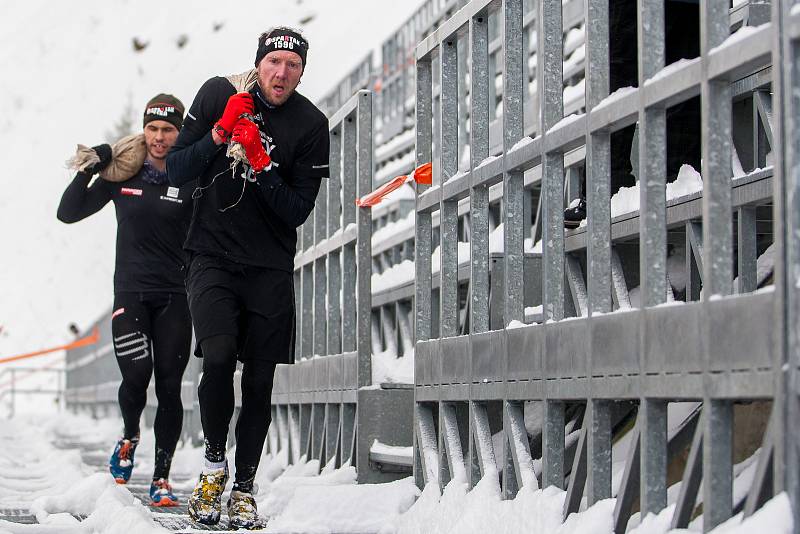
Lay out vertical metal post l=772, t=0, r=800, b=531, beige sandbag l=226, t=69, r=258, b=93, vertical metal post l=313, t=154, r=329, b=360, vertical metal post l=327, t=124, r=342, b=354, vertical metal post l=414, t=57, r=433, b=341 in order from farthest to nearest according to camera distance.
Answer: vertical metal post l=313, t=154, r=329, b=360 < vertical metal post l=327, t=124, r=342, b=354 < vertical metal post l=414, t=57, r=433, b=341 < beige sandbag l=226, t=69, r=258, b=93 < vertical metal post l=772, t=0, r=800, b=531

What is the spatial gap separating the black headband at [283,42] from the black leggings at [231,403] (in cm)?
112

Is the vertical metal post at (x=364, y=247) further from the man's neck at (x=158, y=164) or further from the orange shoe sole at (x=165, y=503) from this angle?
the orange shoe sole at (x=165, y=503)

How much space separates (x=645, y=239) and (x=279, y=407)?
604 centimetres

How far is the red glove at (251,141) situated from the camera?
223 inches

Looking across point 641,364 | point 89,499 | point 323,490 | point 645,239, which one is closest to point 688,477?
point 641,364

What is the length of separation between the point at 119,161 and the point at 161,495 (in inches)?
69.5

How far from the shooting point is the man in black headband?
5.79 meters

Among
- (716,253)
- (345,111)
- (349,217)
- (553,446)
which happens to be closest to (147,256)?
(349,217)

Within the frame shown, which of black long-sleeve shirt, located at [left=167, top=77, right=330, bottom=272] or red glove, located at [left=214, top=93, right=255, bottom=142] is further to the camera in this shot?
black long-sleeve shirt, located at [left=167, top=77, right=330, bottom=272]

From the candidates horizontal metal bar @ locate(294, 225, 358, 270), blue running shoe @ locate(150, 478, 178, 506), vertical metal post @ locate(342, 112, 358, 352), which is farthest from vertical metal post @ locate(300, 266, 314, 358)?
blue running shoe @ locate(150, 478, 178, 506)

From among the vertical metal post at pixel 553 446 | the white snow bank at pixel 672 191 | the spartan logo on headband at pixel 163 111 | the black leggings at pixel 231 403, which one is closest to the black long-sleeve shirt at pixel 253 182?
the black leggings at pixel 231 403

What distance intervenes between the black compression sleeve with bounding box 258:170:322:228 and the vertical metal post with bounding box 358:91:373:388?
1.74 m

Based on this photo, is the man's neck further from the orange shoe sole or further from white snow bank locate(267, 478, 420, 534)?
white snow bank locate(267, 478, 420, 534)

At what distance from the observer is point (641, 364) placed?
405 centimetres
